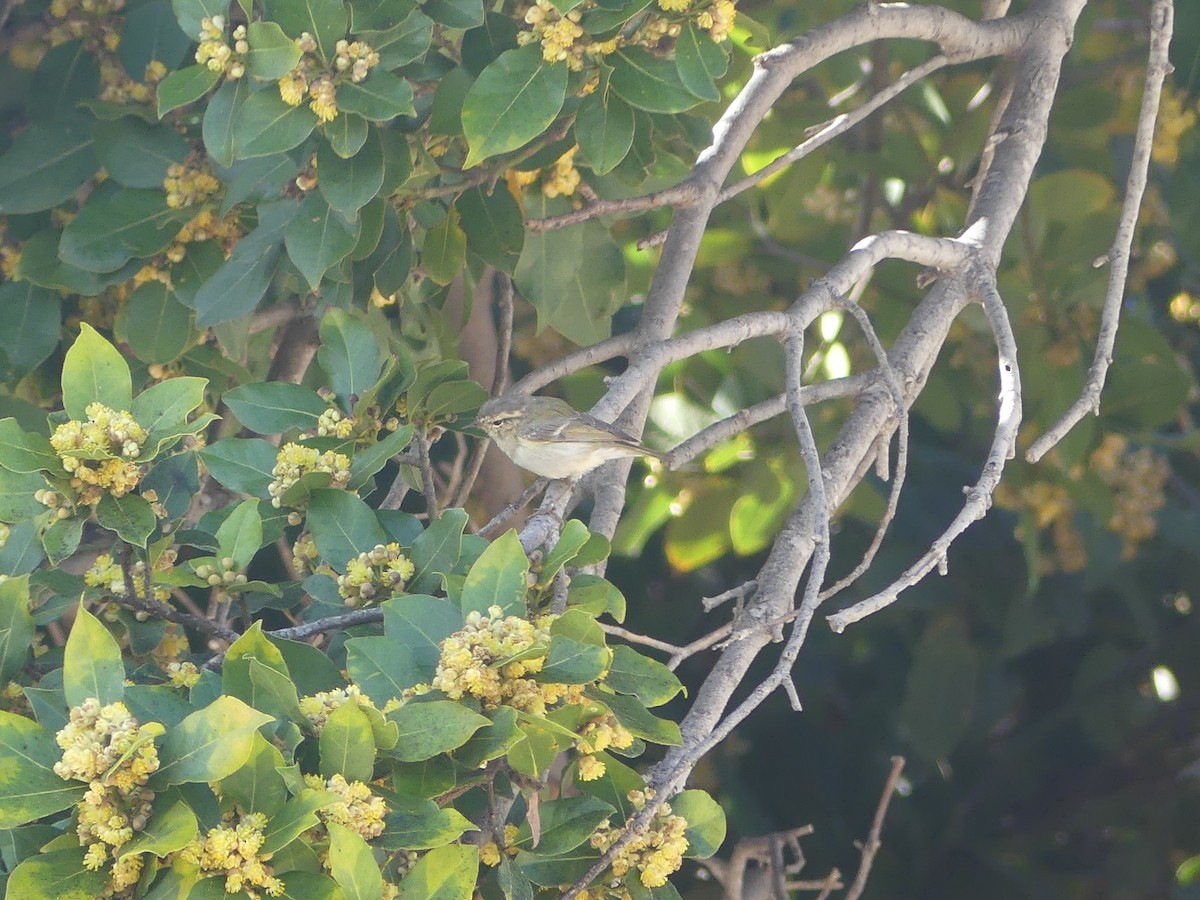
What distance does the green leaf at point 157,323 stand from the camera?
2.62 m

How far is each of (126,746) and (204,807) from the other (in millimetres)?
113

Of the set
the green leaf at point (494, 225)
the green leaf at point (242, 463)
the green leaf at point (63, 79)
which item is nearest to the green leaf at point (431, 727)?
the green leaf at point (242, 463)

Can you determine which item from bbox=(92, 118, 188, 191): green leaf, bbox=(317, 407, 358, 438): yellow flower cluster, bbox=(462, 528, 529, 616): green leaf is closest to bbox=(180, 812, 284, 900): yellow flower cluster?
bbox=(462, 528, 529, 616): green leaf

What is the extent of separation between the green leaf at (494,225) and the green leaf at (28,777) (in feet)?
4.71

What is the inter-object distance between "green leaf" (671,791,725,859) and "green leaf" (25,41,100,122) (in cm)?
206

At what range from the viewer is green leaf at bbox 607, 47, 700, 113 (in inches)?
84.4

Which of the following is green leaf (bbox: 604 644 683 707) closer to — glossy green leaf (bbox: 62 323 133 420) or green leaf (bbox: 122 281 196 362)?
glossy green leaf (bbox: 62 323 133 420)

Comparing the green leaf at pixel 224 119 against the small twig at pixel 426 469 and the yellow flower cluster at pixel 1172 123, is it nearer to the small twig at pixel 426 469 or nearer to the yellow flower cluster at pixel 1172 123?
the small twig at pixel 426 469

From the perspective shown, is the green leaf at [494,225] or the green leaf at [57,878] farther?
the green leaf at [494,225]

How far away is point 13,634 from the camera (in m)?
1.67

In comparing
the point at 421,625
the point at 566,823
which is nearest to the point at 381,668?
the point at 421,625

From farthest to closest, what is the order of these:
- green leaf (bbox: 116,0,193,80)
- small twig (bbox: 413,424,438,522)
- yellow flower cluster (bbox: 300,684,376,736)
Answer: green leaf (bbox: 116,0,193,80) → small twig (bbox: 413,424,438,522) → yellow flower cluster (bbox: 300,684,376,736)

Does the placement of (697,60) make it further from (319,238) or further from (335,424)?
(335,424)

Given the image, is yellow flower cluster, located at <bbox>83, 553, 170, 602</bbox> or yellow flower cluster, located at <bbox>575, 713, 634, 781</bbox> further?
yellow flower cluster, located at <bbox>83, 553, 170, 602</bbox>
